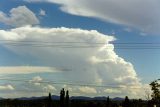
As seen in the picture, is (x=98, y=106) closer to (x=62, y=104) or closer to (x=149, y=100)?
(x=62, y=104)

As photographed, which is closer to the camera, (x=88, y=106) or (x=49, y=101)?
(x=49, y=101)

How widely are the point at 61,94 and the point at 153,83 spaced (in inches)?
2197

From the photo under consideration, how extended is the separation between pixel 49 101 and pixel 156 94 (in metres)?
62.6

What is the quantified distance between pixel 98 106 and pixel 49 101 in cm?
2555

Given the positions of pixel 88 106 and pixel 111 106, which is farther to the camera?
pixel 111 106

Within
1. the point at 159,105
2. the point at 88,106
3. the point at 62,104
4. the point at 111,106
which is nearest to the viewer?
the point at 159,105

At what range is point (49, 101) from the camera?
144m

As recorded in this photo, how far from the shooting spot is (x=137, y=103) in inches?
6555

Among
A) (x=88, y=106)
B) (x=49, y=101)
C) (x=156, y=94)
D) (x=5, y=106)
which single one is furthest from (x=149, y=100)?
(x=5, y=106)

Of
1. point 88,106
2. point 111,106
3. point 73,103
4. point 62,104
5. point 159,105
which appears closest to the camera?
point 159,105

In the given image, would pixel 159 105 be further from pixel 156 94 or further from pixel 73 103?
pixel 73 103

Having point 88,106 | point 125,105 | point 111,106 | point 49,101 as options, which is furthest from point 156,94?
point 111,106

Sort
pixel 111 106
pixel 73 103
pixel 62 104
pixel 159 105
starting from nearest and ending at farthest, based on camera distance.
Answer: pixel 159 105 < pixel 62 104 < pixel 111 106 < pixel 73 103

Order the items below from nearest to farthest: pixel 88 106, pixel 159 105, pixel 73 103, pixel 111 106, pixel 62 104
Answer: pixel 159 105, pixel 62 104, pixel 88 106, pixel 111 106, pixel 73 103
